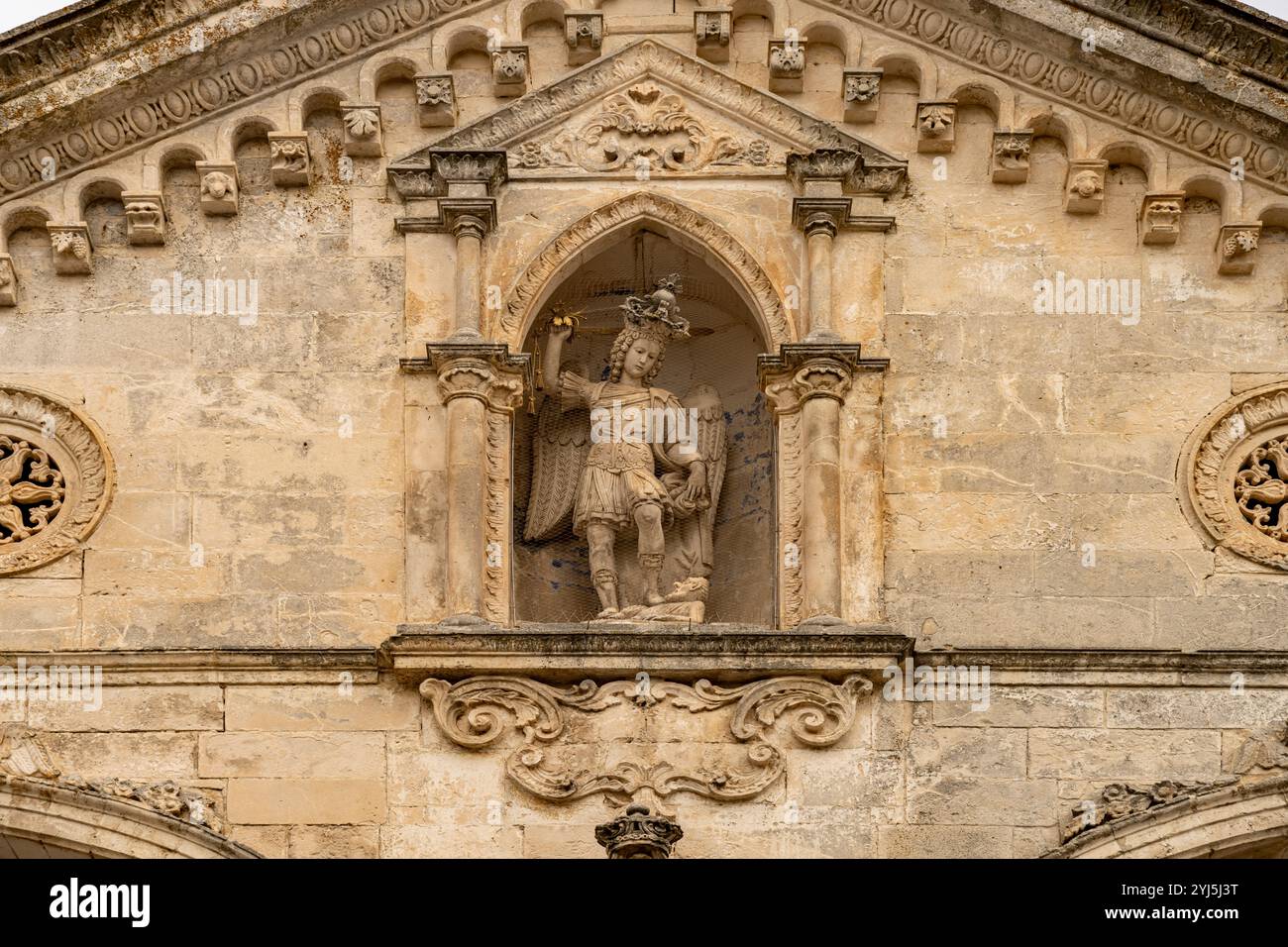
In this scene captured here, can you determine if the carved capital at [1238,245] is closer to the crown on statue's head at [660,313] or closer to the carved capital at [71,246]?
the crown on statue's head at [660,313]

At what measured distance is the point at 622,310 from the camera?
23.7m

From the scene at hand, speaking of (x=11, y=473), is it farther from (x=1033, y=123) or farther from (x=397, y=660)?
(x=1033, y=123)

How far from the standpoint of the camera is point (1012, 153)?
23.2m

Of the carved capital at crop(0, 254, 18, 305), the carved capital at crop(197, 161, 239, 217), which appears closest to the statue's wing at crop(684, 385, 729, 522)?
the carved capital at crop(197, 161, 239, 217)

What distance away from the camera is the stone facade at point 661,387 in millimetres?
21656

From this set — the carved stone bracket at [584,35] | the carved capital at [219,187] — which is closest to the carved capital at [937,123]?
the carved stone bracket at [584,35]

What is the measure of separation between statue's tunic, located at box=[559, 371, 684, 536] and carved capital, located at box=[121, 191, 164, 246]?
93.3 inches

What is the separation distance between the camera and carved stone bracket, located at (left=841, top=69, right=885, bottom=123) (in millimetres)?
23453

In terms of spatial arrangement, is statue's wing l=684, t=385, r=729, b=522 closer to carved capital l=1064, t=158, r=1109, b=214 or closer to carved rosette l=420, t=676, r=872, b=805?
carved rosette l=420, t=676, r=872, b=805

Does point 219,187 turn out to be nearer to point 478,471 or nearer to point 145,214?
point 145,214

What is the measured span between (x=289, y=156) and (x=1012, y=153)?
13.1 ft

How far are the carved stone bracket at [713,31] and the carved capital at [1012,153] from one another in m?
1.62

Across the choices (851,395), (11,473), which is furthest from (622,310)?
(11,473)

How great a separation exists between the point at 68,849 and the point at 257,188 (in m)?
4.08
